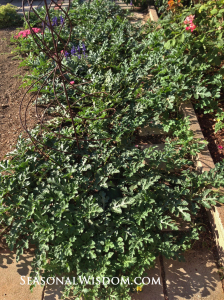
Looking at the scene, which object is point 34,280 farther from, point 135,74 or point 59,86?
point 135,74

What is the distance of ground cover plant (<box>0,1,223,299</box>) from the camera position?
2.16m

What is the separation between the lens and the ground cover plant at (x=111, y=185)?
2.16 metres

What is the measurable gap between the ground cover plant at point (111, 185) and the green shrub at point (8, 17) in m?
3.37

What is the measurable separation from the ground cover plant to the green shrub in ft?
11.0

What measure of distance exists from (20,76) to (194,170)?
3356 mm

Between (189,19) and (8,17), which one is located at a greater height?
(8,17)

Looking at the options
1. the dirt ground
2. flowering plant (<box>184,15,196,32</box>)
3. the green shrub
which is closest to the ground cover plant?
flowering plant (<box>184,15,196,32</box>)

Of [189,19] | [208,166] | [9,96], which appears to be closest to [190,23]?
[189,19]

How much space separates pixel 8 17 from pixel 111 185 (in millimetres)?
5810

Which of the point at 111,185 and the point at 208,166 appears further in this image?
the point at 208,166

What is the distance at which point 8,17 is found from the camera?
6004 mm

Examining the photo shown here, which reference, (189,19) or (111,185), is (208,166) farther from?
(189,19)

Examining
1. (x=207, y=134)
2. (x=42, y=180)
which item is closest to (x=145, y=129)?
(x=207, y=134)

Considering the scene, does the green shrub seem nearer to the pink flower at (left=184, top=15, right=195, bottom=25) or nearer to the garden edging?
the pink flower at (left=184, top=15, right=195, bottom=25)
